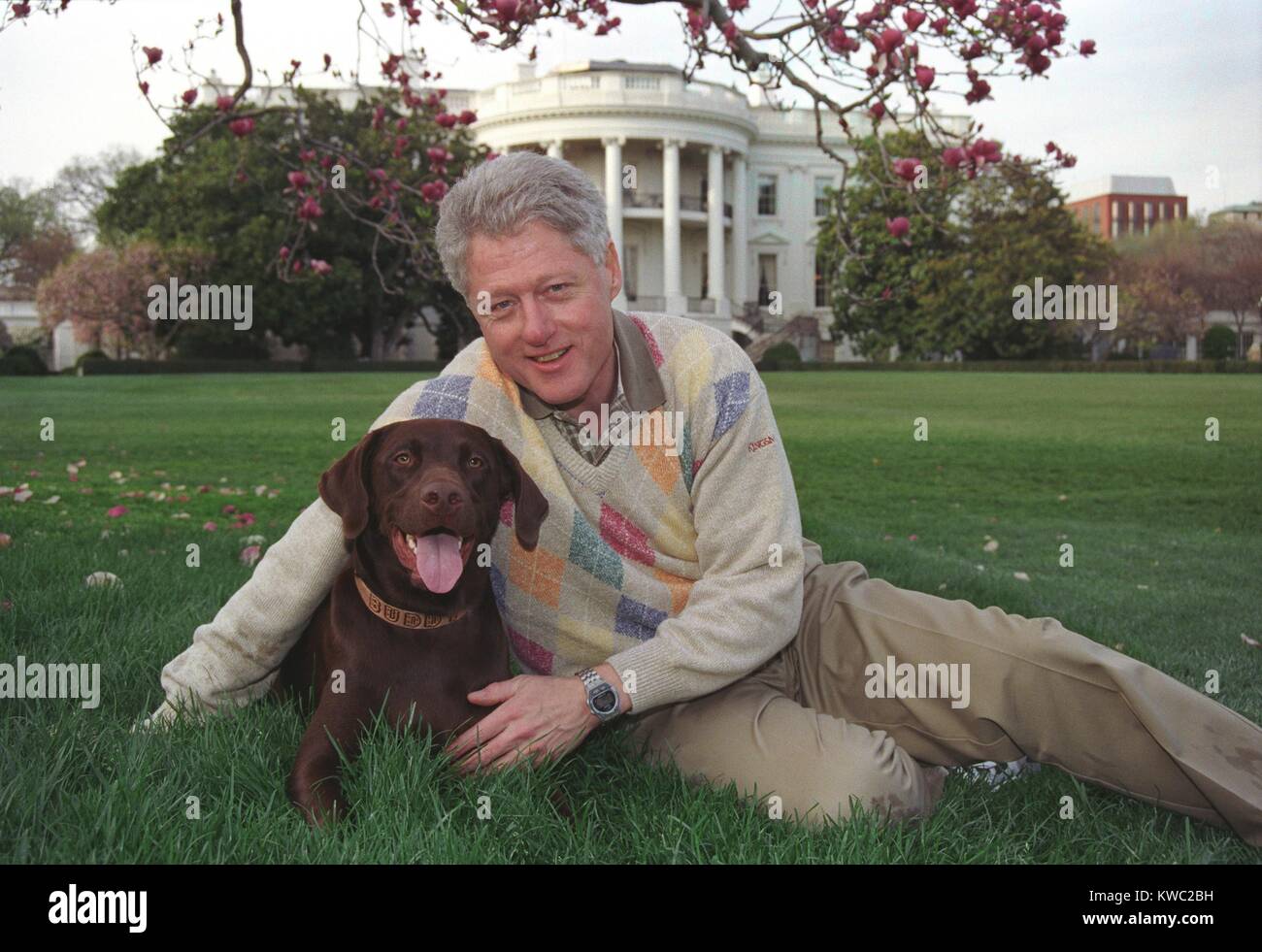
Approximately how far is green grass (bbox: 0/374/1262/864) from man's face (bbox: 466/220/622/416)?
37.8 inches

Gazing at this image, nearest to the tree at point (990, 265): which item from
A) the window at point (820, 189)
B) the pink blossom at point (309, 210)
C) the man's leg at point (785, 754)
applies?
the window at point (820, 189)

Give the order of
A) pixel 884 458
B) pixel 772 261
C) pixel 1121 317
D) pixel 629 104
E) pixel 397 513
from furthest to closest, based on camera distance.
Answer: pixel 772 261 → pixel 629 104 → pixel 1121 317 → pixel 884 458 → pixel 397 513

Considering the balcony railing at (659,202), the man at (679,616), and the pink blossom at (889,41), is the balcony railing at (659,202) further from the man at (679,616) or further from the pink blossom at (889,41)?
the man at (679,616)

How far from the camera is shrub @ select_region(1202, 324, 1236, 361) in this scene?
30641 millimetres

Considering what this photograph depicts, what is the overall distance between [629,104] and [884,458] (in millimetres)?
41770

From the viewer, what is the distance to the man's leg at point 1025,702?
255cm

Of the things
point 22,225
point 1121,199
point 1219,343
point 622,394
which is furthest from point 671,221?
point 622,394

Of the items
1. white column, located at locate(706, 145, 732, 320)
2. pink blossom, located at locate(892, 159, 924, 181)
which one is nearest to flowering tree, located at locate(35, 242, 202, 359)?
white column, located at locate(706, 145, 732, 320)

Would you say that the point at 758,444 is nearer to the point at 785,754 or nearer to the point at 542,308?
the point at 542,308

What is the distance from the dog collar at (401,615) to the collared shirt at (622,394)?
1.90 feet

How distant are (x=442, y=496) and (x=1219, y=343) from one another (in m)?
33.8
